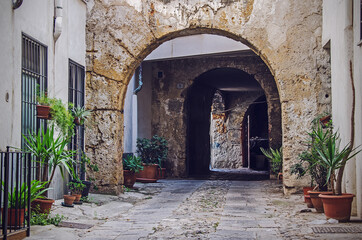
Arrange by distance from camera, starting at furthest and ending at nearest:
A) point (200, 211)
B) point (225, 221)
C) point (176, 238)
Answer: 1. point (200, 211)
2. point (225, 221)
3. point (176, 238)

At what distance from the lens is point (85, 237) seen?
5.05m

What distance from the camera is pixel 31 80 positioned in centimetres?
627

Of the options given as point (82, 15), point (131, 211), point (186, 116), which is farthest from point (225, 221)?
point (186, 116)

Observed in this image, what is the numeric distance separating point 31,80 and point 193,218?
3.05 metres

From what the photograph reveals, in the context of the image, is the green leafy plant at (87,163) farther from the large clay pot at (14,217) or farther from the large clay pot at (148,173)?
the large clay pot at (148,173)

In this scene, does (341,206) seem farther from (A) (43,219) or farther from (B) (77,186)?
(B) (77,186)

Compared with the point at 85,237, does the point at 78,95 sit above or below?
above

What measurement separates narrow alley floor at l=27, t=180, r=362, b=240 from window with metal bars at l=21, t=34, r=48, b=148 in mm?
1296

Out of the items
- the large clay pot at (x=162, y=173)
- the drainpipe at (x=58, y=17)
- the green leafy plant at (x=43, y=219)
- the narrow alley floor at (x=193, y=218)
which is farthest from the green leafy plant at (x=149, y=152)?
the green leafy plant at (x=43, y=219)

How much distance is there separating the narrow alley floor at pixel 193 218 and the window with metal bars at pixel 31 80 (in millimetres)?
1296

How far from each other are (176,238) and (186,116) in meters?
9.30

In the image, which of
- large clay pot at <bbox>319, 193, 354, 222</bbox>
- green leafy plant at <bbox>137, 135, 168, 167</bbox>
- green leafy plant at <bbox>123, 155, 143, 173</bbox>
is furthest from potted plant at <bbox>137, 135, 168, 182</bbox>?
large clay pot at <bbox>319, 193, 354, 222</bbox>

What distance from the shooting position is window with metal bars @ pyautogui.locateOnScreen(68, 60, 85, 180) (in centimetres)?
802

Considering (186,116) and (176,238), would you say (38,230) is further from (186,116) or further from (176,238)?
(186,116)
